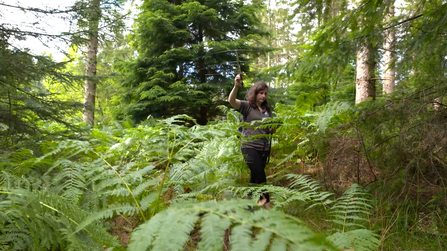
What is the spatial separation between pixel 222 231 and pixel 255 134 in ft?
7.97

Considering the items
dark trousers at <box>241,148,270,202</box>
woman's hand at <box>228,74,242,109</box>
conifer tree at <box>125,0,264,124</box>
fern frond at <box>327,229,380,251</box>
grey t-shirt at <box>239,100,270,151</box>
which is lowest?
fern frond at <box>327,229,380,251</box>

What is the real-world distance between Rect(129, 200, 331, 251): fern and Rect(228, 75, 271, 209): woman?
2096mm

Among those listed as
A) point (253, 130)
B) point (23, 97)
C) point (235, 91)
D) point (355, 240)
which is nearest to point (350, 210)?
point (355, 240)

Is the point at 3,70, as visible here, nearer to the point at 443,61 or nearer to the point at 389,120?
the point at 389,120

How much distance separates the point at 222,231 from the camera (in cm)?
86

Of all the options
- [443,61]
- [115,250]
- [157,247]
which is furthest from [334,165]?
[157,247]

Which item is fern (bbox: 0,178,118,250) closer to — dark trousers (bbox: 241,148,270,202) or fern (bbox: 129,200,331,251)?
fern (bbox: 129,200,331,251)

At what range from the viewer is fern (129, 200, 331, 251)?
0.79 metres

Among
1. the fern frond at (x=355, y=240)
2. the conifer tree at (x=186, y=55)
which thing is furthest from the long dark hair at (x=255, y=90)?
the conifer tree at (x=186, y=55)

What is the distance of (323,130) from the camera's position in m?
2.98

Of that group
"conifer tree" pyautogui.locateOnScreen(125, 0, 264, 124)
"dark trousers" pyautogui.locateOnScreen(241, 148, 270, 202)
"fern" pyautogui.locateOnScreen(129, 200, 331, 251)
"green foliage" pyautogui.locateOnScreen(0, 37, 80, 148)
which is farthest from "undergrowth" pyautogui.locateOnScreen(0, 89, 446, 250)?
"conifer tree" pyautogui.locateOnScreen(125, 0, 264, 124)

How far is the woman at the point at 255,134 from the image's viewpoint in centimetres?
321

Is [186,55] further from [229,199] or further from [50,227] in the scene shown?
[50,227]

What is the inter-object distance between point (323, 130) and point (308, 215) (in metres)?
0.97
